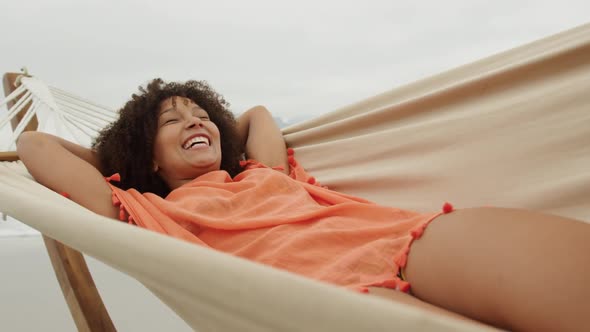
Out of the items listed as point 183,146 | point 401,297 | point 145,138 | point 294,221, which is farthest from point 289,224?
point 145,138

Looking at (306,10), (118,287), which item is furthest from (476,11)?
(118,287)

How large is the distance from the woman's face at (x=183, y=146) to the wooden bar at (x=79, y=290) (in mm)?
240

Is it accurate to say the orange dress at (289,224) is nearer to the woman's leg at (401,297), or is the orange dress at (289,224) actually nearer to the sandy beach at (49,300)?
the woman's leg at (401,297)

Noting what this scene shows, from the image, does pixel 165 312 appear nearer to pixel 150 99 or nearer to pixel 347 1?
pixel 150 99

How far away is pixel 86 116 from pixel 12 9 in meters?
1.16

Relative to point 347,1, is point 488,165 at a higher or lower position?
lower

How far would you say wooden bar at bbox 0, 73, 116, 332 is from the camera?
36.8 inches

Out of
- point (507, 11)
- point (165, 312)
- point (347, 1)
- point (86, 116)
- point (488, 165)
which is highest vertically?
point (347, 1)

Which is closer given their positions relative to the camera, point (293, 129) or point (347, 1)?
point (293, 129)

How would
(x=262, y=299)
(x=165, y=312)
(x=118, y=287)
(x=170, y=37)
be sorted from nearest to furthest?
(x=262, y=299), (x=165, y=312), (x=118, y=287), (x=170, y=37)

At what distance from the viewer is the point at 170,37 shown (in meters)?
2.38

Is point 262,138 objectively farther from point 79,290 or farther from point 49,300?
point 49,300

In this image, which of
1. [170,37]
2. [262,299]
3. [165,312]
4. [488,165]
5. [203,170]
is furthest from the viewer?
[170,37]

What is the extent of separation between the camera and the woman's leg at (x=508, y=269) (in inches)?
18.5
